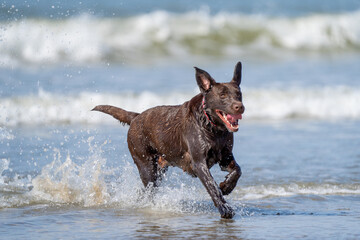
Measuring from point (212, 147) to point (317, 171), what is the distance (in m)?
3.05

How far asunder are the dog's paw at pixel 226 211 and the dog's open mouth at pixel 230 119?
767 mm

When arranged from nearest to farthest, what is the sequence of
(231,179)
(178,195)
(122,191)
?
(231,179) → (178,195) → (122,191)

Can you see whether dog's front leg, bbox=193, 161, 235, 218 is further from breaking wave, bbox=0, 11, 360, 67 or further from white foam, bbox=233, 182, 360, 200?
breaking wave, bbox=0, 11, 360, 67

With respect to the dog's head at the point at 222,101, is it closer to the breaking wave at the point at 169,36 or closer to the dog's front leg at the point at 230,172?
the dog's front leg at the point at 230,172

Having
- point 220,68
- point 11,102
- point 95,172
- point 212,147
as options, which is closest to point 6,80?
point 11,102

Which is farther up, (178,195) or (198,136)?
(198,136)

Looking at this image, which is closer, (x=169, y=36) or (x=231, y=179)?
(x=231, y=179)

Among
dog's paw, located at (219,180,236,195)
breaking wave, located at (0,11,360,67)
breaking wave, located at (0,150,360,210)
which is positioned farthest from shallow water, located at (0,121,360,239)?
breaking wave, located at (0,11,360,67)

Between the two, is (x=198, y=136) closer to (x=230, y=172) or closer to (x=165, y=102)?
(x=230, y=172)

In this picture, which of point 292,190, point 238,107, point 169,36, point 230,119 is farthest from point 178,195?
point 169,36

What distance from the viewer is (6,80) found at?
668 inches

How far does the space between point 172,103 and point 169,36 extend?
28.2 ft

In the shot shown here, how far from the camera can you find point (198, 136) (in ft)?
21.1

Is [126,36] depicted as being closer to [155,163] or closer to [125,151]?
[125,151]
